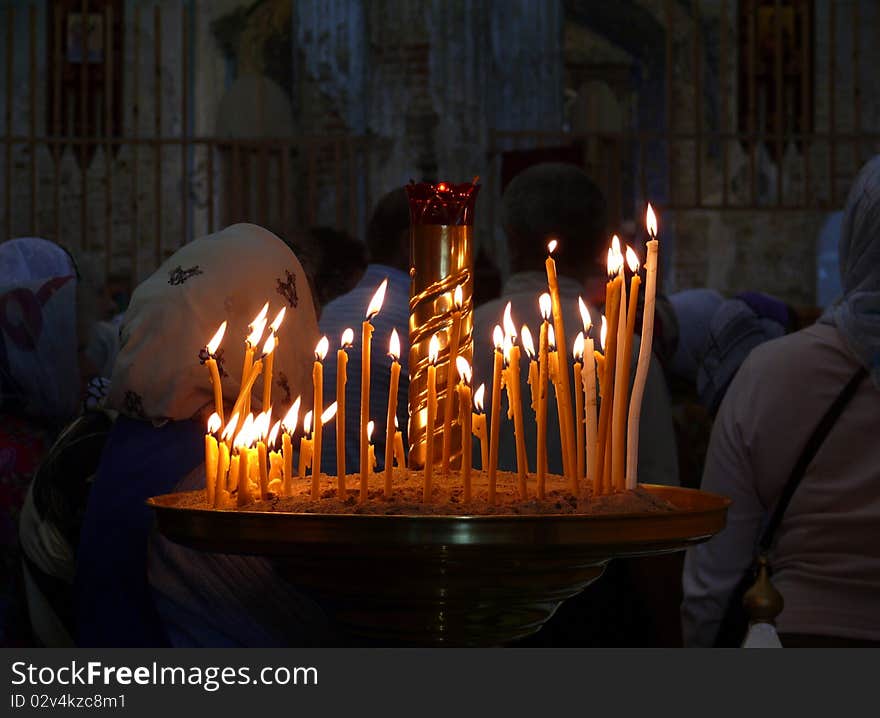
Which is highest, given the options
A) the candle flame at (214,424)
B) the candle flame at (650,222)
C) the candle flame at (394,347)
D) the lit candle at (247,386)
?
the candle flame at (650,222)

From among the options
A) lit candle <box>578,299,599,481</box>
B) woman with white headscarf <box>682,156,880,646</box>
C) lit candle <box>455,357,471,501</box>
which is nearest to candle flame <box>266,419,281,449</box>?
lit candle <box>455,357,471,501</box>

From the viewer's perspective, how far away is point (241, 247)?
69.9 inches

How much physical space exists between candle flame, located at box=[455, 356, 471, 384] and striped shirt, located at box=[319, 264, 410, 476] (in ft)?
4.75

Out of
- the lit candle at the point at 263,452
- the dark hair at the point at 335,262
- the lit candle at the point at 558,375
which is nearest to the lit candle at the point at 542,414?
the lit candle at the point at 558,375

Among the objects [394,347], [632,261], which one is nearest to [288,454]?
[394,347]

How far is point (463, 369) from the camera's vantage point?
1312 millimetres

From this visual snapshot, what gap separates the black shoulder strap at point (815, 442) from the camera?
2.17m

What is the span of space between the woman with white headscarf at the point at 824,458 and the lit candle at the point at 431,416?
1.00m

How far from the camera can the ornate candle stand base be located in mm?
1078

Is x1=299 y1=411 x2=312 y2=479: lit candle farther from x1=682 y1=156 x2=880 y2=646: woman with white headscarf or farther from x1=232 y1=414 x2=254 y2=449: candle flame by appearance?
x1=682 y1=156 x2=880 y2=646: woman with white headscarf

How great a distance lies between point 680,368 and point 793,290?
990cm

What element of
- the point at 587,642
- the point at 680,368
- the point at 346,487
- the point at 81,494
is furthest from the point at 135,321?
the point at 680,368

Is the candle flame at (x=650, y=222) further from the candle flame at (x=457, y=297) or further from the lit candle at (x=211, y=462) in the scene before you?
the lit candle at (x=211, y=462)

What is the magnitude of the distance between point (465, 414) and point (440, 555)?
178 mm
